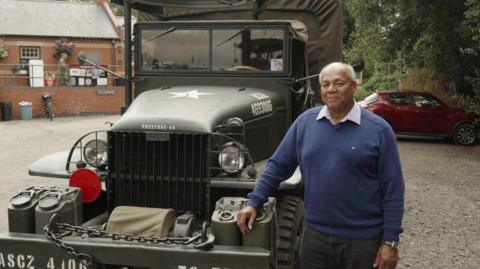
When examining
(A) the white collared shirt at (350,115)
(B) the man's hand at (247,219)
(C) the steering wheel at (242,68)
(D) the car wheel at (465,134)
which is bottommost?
(D) the car wheel at (465,134)

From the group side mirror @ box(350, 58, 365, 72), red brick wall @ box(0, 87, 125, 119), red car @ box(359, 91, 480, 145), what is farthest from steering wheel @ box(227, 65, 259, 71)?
red brick wall @ box(0, 87, 125, 119)

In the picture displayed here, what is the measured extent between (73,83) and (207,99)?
76.7ft

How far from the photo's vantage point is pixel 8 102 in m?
23.4

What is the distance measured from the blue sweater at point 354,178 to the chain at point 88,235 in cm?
80

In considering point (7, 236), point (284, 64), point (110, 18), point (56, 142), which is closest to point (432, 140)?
point (56, 142)

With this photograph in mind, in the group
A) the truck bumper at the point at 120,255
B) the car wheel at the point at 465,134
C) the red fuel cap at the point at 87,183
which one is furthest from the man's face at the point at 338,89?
the car wheel at the point at 465,134

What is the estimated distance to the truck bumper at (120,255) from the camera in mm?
3410

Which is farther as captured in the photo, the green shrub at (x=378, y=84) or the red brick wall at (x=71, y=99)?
the green shrub at (x=378, y=84)

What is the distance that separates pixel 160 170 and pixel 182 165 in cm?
19

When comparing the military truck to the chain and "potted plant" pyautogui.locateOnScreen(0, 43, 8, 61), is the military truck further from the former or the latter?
"potted plant" pyautogui.locateOnScreen(0, 43, 8, 61)

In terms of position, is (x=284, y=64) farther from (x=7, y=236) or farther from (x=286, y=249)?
(x=7, y=236)

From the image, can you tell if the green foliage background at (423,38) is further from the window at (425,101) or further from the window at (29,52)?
the window at (29,52)

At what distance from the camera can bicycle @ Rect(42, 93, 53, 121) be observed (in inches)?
950

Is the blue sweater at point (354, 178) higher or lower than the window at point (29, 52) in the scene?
lower
